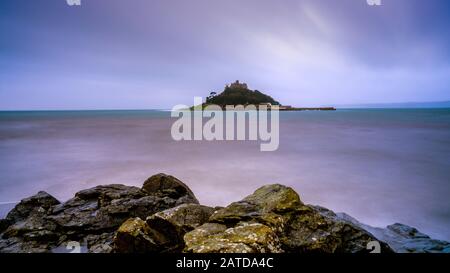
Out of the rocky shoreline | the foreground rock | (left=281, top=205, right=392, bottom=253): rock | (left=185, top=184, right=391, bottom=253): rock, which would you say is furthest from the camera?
the foreground rock

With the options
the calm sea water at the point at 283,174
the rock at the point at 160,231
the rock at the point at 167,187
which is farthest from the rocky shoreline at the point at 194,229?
the calm sea water at the point at 283,174

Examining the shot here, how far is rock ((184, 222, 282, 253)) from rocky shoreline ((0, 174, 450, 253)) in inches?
0.4

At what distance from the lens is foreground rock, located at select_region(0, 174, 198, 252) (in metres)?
3.88

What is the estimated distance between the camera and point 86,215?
449 cm

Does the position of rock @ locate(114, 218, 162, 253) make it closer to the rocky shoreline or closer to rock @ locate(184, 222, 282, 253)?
the rocky shoreline

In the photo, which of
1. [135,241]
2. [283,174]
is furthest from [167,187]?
[283,174]

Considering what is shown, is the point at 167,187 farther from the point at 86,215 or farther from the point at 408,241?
the point at 408,241

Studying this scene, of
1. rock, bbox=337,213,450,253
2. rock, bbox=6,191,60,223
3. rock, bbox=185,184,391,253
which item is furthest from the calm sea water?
rock, bbox=185,184,391,253

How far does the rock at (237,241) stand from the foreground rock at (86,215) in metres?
1.74

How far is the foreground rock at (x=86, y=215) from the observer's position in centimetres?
388

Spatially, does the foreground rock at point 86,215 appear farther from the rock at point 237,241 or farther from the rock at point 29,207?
the rock at point 237,241

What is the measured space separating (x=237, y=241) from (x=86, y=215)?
11.1 feet
